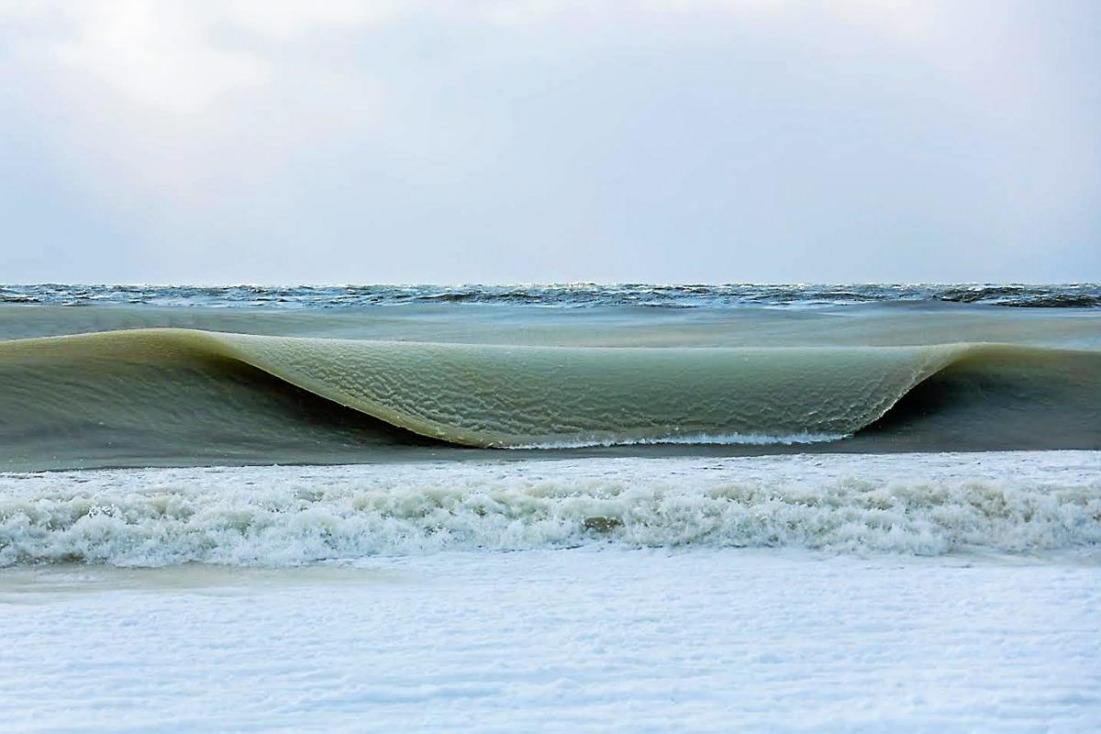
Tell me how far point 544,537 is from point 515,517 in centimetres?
11

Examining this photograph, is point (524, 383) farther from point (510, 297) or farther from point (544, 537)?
point (510, 297)

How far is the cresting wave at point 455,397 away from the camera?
3.92 meters

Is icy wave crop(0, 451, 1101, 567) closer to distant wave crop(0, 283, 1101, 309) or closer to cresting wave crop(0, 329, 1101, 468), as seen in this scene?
cresting wave crop(0, 329, 1101, 468)

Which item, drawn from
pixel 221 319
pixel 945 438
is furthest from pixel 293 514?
pixel 221 319

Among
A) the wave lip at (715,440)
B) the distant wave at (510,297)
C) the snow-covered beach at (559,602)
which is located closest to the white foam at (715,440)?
the wave lip at (715,440)

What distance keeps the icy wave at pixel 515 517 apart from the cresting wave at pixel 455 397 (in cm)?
84

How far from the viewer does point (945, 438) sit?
13.5 feet

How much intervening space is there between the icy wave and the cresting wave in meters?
0.84

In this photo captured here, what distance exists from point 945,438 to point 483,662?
2803 millimetres

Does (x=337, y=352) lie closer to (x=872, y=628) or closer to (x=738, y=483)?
(x=738, y=483)

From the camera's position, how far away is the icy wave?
8.39ft

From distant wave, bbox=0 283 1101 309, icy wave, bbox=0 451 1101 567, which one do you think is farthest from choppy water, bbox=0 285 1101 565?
distant wave, bbox=0 283 1101 309

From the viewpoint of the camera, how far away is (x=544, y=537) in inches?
104

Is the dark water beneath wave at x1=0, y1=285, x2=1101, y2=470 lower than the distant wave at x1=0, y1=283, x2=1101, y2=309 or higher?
lower
